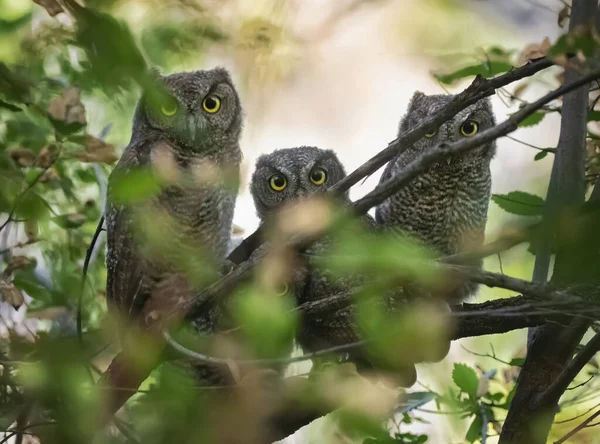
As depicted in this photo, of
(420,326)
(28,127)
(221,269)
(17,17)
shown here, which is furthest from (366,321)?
(221,269)

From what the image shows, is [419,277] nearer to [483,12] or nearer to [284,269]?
[284,269]

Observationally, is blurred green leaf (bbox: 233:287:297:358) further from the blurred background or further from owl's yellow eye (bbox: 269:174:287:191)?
owl's yellow eye (bbox: 269:174:287:191)

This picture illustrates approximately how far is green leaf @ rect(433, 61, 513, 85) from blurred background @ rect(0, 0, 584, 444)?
23 millimetres

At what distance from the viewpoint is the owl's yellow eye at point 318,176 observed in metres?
2.30

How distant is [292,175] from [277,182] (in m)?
0.08

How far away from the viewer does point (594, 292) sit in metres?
1.09

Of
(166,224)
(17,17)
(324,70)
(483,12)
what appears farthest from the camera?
(324,70)

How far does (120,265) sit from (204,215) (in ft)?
1.13

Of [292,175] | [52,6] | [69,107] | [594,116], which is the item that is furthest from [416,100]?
[52,6]

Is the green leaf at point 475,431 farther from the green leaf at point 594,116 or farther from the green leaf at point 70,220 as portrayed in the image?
the green leaf at point 70,220

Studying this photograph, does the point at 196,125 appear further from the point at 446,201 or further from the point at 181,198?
the point at 446,201

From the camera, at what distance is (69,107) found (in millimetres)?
1257

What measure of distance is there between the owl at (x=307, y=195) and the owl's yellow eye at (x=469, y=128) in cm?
41

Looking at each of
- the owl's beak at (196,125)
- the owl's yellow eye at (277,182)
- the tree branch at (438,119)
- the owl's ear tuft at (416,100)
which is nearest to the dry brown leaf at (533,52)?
the tree branch at (438,119)
